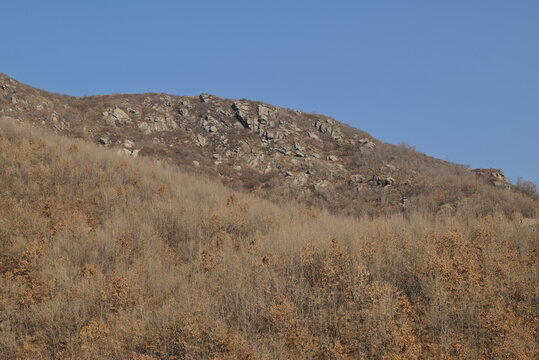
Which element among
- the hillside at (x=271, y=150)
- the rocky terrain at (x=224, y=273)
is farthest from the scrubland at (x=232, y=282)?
the hillside at (x=271, y=150)

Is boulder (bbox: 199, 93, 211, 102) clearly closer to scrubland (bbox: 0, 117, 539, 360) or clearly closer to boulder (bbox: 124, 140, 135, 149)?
boulder (bbox: 124, 140, 135, 149)

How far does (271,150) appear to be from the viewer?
42750mm

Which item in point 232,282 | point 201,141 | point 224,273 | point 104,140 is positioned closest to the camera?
point 232,282

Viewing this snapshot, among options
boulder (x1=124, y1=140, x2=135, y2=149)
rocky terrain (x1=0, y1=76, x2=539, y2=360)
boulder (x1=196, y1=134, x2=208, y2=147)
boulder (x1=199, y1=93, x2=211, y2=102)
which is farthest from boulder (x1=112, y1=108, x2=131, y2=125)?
rocky terrain (x1=0, y1=76, x2=539, y2=360)

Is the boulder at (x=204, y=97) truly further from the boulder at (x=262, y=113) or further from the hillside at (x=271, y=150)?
the boulder at (x=262, y=113)

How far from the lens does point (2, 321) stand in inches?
422

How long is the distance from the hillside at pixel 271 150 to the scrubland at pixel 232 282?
15.2m

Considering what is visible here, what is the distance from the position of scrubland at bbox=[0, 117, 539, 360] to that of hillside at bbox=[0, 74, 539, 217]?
49.9ft

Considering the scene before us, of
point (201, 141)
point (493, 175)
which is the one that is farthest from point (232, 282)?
point (493, 175)

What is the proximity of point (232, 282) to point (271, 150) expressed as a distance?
1218 inches

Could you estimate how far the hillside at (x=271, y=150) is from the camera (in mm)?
33156

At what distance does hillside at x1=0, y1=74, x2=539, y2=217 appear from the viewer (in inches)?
1305

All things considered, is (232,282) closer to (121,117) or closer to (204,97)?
(121,117)

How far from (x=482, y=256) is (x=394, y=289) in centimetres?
479
